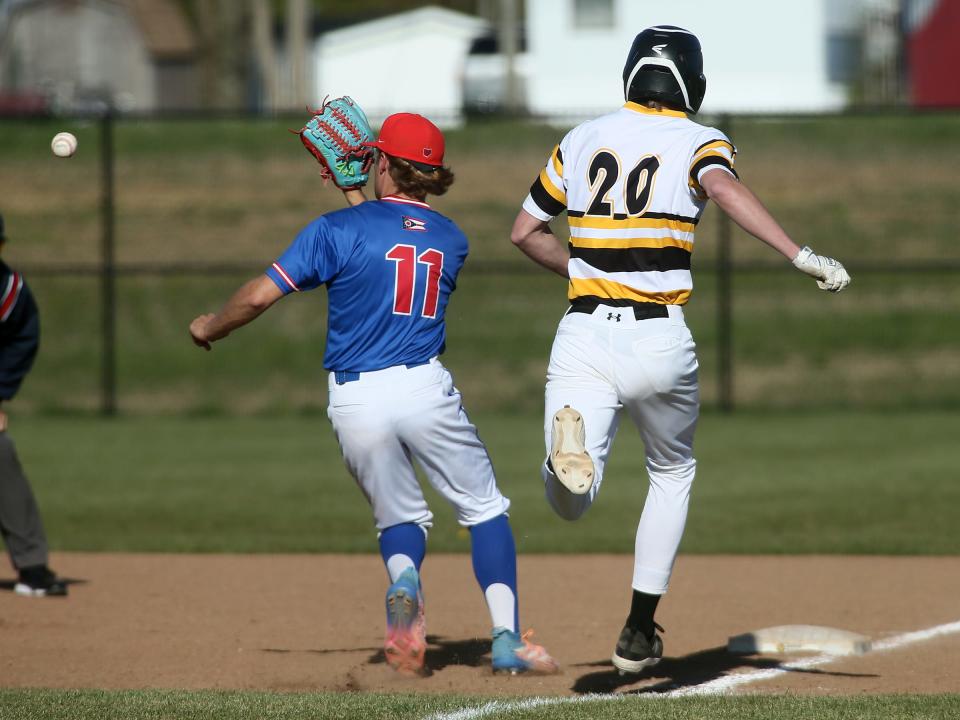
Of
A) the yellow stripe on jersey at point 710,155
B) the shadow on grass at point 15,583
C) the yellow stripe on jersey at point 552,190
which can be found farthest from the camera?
the shadow on grass at point 15,583

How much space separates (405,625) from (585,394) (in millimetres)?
1063

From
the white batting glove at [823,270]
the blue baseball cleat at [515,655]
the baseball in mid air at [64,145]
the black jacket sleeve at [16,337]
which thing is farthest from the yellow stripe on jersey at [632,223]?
the black jacket sleeve at [16,337]

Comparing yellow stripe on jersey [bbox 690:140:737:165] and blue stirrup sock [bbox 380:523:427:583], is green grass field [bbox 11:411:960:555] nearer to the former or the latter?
blue stirrup sock [bbox 380:523:427:583]

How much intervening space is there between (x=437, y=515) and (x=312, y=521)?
0.93 meters

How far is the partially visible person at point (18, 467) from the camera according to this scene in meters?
6.90

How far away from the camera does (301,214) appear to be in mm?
22000

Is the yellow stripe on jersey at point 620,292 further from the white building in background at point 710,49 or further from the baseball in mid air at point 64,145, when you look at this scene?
the white building in background at point 710,49

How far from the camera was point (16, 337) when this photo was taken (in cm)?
697

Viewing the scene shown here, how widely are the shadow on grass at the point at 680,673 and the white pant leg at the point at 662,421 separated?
399 millimetres

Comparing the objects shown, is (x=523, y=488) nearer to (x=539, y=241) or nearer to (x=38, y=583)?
(x=38, y=583)

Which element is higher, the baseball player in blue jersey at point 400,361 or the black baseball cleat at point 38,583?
the baseball player in blue jersey at point 400,361

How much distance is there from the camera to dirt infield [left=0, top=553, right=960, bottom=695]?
17.5 ft

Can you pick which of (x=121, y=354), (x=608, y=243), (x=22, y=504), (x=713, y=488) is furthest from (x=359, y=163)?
(x=121, y=354)

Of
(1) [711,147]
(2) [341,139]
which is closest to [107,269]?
(2) [341,139]
